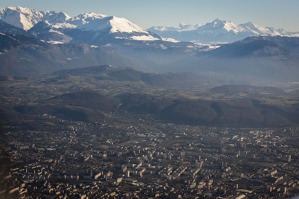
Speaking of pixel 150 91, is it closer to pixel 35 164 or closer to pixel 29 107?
pixel 29 107

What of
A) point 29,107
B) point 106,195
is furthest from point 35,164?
point 29,107

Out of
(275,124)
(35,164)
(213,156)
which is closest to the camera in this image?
(35,164)

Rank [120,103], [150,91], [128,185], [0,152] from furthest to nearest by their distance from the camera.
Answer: [150,91], [120,103], [128,185], [0,152]

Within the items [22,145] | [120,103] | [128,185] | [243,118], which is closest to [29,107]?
[120,103]

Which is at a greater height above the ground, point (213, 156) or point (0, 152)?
point (0, 152)

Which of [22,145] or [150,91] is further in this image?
[150,91]

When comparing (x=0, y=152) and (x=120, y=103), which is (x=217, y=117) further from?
(x=0, y=152)
